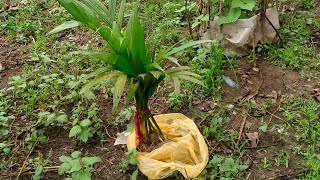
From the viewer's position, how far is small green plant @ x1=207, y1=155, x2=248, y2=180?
253 centimetres

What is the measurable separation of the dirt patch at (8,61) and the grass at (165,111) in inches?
1.7

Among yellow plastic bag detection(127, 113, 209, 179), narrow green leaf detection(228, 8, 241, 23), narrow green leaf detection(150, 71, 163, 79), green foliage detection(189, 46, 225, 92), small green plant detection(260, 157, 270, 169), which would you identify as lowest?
small green plant detection(260, 157, 270, 169)

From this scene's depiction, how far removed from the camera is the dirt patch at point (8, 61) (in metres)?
3.62

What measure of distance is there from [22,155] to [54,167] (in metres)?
0.28

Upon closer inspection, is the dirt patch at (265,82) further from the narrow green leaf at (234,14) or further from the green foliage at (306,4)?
the green foliage at (306,4)

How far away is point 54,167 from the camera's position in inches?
107

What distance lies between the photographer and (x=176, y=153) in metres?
2.54

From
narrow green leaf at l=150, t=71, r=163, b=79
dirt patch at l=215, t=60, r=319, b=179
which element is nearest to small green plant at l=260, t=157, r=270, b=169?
dirt patch at l=215, t=60, r=319, b=179

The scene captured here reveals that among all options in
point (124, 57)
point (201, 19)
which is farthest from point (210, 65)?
point (124, 57)

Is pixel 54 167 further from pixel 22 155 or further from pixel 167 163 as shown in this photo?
pixel 167 163

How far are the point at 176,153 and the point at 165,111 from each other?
2.02ft

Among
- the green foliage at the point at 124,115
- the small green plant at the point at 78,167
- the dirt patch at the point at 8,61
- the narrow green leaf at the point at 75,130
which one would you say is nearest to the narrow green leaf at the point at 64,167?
the small green plant at the point at 78,167

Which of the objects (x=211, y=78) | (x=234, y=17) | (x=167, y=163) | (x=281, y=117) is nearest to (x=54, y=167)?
(x=167, y=163)

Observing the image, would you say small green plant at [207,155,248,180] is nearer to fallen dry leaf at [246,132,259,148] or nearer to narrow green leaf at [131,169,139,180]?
fallen dry leaf at [246,132,259,148]
